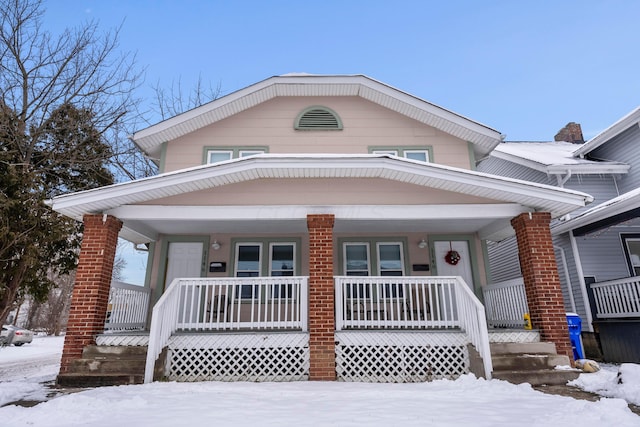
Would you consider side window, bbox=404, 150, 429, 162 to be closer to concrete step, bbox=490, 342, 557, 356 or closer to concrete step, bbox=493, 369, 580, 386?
concrete step, bbox=490, 342, 557, 356

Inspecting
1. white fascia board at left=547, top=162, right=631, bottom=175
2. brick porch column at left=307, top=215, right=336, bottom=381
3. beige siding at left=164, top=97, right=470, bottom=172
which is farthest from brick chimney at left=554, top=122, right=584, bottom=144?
brick porch column at left=307, top=215, right=336, bottom=381

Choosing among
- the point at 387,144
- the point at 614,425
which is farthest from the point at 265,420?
the point at 387,144

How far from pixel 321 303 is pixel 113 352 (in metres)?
3.89

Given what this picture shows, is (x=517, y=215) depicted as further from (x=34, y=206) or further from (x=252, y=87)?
(x=34, y=206)

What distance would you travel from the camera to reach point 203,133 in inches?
393

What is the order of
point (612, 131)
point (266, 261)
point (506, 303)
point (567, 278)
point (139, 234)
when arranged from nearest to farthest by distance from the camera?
point (506, 303)
point (139, 234)
point (266, 261)
point (567, 278)
point (612, 131)

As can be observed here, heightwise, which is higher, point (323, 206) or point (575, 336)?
point (323, 206)

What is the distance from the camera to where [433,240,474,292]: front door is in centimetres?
941

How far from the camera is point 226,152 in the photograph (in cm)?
988

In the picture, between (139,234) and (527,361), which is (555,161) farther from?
(139,234)

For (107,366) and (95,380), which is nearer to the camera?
(95,380)

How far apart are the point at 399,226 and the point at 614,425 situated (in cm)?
555

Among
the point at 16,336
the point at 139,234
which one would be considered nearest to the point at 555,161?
the point at 139,234

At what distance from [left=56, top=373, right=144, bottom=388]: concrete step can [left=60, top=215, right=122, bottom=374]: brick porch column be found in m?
0.38
